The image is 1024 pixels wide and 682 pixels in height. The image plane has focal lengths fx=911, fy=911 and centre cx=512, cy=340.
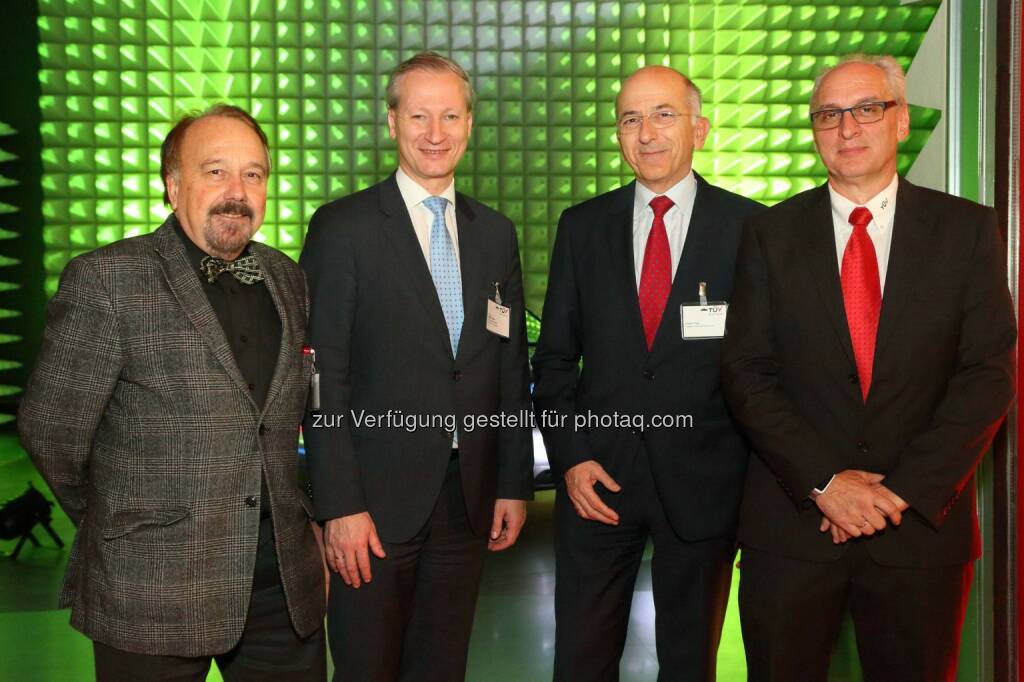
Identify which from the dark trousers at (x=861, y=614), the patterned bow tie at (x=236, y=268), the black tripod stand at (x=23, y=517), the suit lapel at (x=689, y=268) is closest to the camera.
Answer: the patterned bow tie at (x=236, y=268)

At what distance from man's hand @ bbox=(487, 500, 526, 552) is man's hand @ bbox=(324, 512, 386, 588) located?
0.34 meters

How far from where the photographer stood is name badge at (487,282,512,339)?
2229mm

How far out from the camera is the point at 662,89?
7.51 ft

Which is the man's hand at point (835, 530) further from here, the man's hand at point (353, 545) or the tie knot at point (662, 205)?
the man's hand at point (353, 545)

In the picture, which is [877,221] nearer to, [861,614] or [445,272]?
[861,614]

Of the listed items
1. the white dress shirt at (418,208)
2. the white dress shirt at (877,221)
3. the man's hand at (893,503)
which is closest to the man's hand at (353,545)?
the white dress shirt at (418,208)

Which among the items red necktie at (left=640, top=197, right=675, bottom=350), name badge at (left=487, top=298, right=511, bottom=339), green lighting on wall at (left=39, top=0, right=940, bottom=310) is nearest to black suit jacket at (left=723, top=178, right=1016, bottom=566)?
red necktie at (left=640, top=197, right=675, bottom=350)

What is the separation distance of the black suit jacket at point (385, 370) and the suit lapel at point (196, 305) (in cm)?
31

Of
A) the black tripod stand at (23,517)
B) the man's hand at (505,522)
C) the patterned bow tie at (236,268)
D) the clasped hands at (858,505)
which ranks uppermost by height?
the patterned bow tie at (236,268)

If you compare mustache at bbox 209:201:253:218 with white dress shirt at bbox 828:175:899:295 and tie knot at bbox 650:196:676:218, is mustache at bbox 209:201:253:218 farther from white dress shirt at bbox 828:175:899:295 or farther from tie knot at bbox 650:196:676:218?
white dress shirt at bbox 828:175:899:295

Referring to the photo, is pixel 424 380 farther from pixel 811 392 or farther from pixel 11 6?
pixel 11 6

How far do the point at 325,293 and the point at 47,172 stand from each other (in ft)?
16.7

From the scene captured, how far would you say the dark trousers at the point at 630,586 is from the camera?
2.22 m

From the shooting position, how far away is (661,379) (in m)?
2.25
